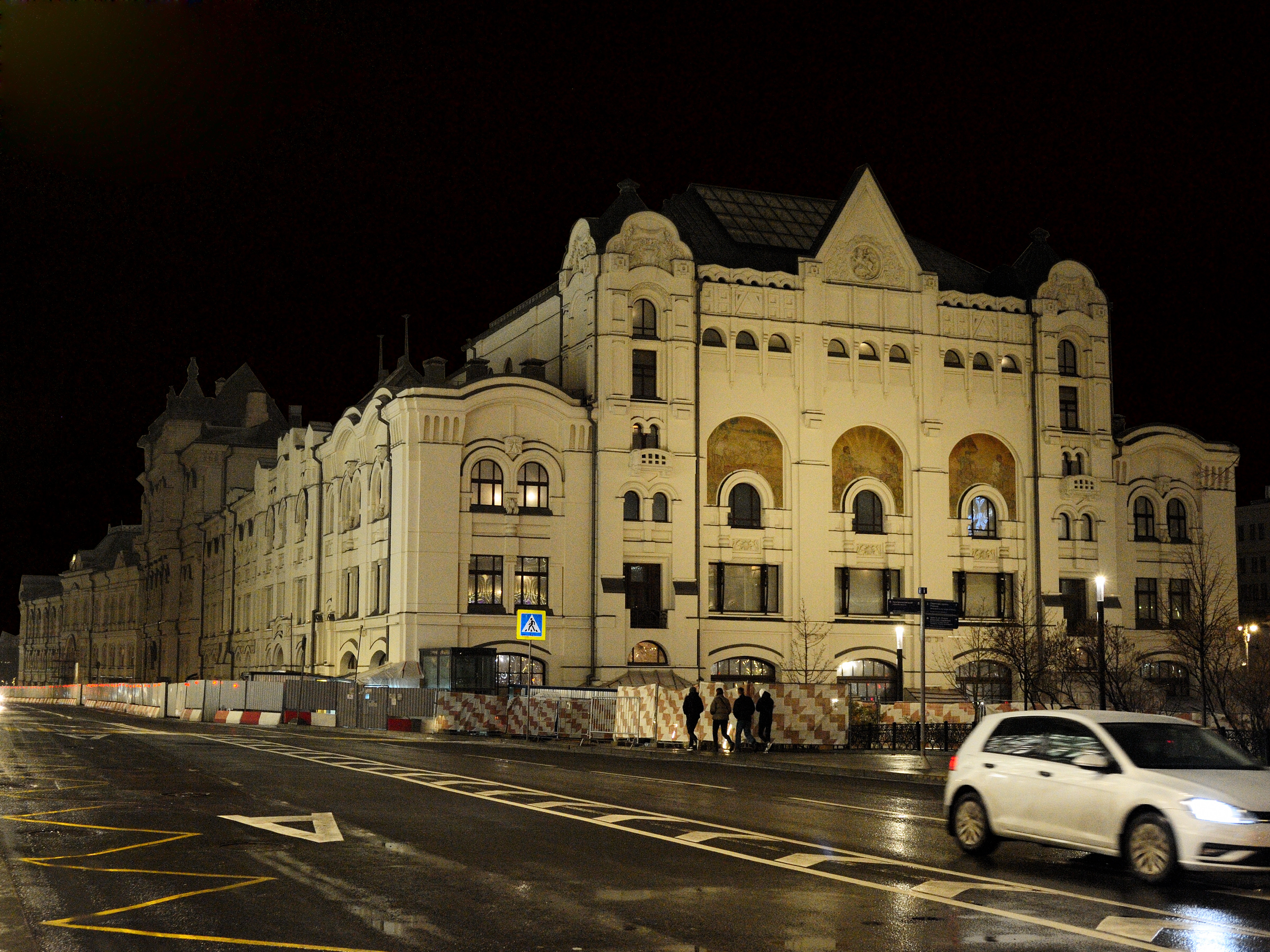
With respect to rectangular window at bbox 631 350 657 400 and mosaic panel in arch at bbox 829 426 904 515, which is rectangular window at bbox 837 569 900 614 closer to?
mosaic panel in arch at bbox 829 426 904 515

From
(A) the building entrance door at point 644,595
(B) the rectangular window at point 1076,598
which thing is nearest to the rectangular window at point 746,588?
(A) the building entrance door at point 644,595

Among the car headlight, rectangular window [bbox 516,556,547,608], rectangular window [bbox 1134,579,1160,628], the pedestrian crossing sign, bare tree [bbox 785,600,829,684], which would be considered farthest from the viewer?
rectangular window [bbox 1134,579,1160,628]

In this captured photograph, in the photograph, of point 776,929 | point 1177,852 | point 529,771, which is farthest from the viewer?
point 529,771

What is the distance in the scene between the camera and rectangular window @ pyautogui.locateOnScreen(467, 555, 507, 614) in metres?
59.3

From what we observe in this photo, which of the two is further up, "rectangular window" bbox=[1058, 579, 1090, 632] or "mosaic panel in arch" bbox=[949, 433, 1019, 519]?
"mosaic panel in arch" bbox=[949, 433, 1019, 519]

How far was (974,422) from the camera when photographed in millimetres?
66875

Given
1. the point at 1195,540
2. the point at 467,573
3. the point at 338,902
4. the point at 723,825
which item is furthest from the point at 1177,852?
the point at 1195,540

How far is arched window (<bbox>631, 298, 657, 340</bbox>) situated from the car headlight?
163ft

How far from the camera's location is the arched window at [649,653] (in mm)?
60312

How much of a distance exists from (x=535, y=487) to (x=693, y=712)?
82.7 feet

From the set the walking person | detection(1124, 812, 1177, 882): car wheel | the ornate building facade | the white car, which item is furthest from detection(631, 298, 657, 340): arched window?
detection(1124, 812, 1177, 882): car wheel

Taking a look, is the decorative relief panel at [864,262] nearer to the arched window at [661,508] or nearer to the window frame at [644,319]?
the window frame at [644,319]

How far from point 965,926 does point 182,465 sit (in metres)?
116

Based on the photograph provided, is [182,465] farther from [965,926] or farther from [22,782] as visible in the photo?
[965,926]
